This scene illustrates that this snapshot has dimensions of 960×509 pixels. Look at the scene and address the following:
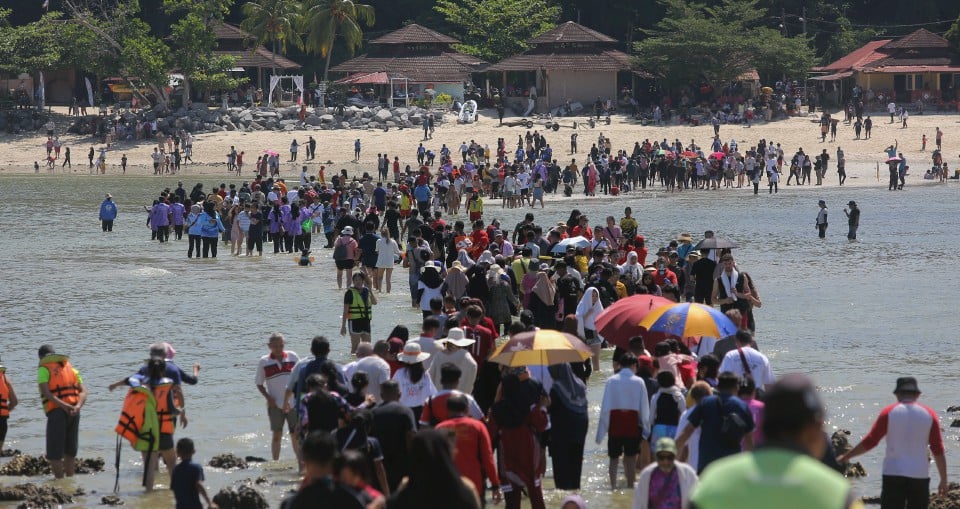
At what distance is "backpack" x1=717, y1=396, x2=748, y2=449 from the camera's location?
8195 millimetres

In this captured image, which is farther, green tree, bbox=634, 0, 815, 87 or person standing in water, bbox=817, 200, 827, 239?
green tree, bbox=634, 0, 815, 87

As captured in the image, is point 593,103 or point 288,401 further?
point 593,103

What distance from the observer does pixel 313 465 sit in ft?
19.4

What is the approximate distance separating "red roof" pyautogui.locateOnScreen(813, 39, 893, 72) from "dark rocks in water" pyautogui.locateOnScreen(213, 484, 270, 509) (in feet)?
178

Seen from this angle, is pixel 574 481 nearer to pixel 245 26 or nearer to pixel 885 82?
pixel 885 82

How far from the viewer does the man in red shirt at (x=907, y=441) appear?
8.44 metres

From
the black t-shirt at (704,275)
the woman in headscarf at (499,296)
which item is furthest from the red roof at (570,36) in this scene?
the woman in headscarf at (499,296)

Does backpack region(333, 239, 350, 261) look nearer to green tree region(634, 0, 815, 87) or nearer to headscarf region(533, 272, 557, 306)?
headscarf region(533, 272, 557, 306)

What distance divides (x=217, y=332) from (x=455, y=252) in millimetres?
3282

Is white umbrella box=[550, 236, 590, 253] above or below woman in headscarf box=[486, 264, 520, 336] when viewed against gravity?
above

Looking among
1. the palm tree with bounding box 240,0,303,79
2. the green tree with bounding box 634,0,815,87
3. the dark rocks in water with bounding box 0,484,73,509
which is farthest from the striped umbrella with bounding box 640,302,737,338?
the palm tree with bounding box 240,0,303,79

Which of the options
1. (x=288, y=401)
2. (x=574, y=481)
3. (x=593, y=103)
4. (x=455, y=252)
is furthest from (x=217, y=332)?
(x=593, y=103)

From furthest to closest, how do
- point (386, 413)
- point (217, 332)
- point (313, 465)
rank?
point (217, 332) → point (386, 413) → point (313, 465)

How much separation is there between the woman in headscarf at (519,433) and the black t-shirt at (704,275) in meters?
7.40
